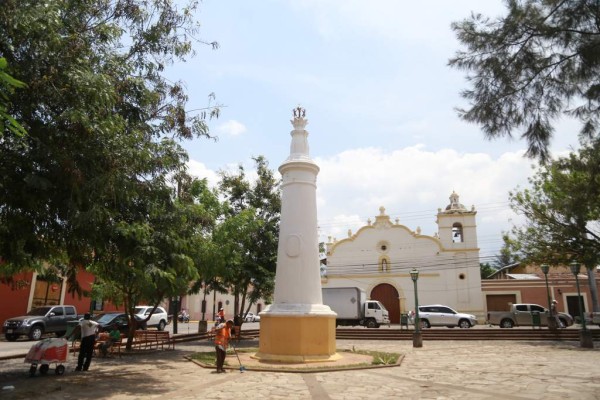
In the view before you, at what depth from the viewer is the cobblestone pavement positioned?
7891 millimetres

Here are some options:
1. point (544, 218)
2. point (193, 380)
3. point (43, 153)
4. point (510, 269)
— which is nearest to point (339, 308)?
point (544, 218)

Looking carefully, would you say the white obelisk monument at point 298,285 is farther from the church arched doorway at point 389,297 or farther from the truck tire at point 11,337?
the church arched doorway at point 389,297

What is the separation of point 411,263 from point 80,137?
30945mm

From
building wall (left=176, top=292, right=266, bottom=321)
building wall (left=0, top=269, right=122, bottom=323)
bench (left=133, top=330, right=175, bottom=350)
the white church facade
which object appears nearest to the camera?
bench (left=133, top=330, right=175, bottom=350)

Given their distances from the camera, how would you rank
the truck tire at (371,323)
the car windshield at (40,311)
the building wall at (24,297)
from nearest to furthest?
1. the car windshield at (40,311)
2. the building wall at (24,297)
3. the truck tire at (371,323)

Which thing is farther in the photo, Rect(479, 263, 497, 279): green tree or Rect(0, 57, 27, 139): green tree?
Rect(479, 263, 497, 279): green tree

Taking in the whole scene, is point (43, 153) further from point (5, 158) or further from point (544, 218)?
point (544, 218)

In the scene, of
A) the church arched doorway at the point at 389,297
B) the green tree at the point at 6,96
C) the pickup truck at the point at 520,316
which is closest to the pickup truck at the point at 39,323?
the green tree at the point at 6,96

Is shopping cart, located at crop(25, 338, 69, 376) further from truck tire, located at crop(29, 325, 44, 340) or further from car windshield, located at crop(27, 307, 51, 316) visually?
car windshield, located at crop(27, 307, 51, 316)

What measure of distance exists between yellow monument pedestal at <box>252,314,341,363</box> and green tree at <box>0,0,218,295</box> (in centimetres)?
381

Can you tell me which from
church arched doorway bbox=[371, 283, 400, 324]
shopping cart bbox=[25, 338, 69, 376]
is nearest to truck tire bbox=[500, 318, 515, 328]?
church arched doorway bbox=[371, 283, 400, 324]

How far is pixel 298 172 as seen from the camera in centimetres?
1287

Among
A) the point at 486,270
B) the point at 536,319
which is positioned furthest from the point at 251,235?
the point at 486,270

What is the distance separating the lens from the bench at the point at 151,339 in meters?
15.7
